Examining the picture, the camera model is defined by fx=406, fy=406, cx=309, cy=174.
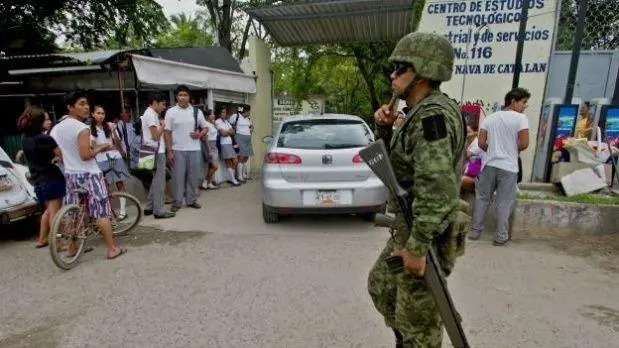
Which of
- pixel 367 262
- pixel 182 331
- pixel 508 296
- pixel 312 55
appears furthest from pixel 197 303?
pixel 312 55

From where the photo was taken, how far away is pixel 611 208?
15.7 ft

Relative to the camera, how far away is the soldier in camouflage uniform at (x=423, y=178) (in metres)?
1.70

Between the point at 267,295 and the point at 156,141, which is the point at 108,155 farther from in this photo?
the point at 267,295

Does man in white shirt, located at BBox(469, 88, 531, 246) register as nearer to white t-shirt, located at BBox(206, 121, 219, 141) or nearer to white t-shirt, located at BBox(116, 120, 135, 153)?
white t-shirt, located at BBox(206, 121, 219, 141)

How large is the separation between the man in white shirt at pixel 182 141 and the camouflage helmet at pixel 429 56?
4.54m

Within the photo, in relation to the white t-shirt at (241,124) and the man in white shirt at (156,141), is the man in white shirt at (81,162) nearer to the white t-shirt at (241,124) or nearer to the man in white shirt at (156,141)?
the man in white shirt at (156,141)

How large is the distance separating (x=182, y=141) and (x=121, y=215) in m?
1.31

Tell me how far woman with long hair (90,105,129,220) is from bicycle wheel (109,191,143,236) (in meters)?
0.01

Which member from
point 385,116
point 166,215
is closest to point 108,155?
point 166,215

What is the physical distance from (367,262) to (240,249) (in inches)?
56.5

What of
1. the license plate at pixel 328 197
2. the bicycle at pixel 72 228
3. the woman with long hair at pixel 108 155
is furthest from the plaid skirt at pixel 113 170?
the license plate at pixel 328 197

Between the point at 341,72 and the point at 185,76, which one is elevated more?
the point at 341,72

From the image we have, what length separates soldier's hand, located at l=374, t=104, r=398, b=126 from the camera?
219cm

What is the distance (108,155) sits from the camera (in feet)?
18.3
